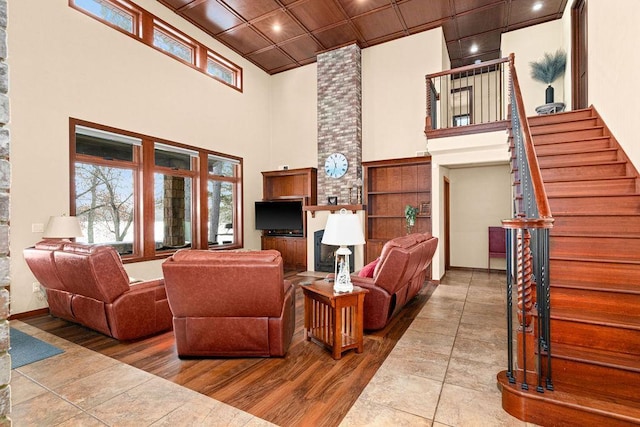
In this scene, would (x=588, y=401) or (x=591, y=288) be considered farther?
(x=591, y=288)

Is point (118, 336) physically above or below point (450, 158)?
below

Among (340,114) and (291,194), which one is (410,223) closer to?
(340,114)

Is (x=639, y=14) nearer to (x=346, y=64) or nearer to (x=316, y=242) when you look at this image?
Answer: (x=346, y=64)

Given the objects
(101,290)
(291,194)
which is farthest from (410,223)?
(101,290)

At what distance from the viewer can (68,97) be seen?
4.60 m

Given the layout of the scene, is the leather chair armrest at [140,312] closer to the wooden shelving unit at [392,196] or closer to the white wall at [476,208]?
the wooden shelving unit at [392,196]

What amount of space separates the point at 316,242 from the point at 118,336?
4.57 meters

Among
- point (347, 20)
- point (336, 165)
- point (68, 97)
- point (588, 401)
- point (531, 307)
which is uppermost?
point (347, 20)

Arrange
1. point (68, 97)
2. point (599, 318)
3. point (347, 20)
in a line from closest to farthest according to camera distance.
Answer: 1. point (599, 318)
2. point (68, 97)
3. point (347, 20)

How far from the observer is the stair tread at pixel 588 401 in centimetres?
177

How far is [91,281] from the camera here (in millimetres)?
3098

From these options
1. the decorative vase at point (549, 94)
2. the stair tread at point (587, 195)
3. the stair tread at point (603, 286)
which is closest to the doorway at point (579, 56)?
the decorative vase at point (549, 94)

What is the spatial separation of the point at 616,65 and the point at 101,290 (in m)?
6.07

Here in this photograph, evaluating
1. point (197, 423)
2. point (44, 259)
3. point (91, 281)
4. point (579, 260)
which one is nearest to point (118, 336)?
point (91, 281)
